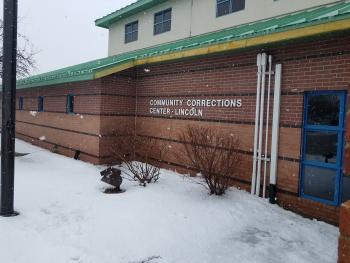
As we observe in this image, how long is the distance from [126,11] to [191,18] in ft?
13.5

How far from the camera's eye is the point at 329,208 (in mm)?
6391

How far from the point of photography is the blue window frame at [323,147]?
630 centimetres

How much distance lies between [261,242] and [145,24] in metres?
11.9

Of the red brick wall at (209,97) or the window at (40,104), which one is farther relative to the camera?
the window at (40,104)

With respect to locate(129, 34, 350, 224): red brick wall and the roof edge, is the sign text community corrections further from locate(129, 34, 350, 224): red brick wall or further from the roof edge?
the roof edge

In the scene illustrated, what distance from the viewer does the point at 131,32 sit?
52.6ft

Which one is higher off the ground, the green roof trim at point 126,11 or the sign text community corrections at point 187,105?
the green roof trim at point 126,11

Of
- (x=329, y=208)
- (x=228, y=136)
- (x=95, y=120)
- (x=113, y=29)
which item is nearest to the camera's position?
(x=329, y=208)

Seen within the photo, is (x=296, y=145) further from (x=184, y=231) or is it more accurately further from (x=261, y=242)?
(x=184, y=231)

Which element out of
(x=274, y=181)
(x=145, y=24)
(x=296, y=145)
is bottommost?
(x=274, y=181)

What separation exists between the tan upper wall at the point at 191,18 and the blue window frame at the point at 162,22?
16cm

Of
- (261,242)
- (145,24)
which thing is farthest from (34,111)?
(261,242)

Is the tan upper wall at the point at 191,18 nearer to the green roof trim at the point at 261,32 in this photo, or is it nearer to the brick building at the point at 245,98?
the brick building at the point at 245,98

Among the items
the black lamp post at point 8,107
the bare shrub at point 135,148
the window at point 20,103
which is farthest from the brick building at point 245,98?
the window at point 20,103
